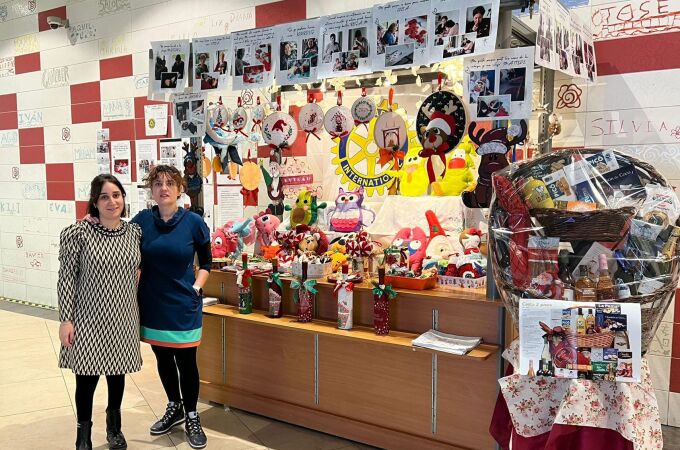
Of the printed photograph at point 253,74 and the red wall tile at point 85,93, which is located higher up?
the red wall tile at point 85,93

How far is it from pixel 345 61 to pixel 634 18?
5.84ft

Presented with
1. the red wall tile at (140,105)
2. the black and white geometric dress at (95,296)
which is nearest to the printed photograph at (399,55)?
the black and white geometric dress at (95,296)

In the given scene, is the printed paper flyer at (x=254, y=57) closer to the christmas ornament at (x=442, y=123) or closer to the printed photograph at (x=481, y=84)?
the christmas ornament at (x=442, y=123)

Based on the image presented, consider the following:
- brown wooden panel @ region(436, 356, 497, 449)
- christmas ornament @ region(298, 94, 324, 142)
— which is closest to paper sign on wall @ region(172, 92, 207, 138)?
christmas ornament @ region(298, 94, 324, 142)

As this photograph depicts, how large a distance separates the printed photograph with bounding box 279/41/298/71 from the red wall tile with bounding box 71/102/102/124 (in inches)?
136

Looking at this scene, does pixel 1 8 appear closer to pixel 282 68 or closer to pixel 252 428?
pixel 282 68

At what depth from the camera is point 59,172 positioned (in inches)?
249

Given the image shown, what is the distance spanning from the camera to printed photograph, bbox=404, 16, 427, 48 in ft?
8.67

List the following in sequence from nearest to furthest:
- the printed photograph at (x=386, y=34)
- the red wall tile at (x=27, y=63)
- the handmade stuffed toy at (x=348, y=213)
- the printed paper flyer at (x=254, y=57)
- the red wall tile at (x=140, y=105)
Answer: the printed photograph at (x=386, y=34) < the printed paper flyer at (x=254, y=57) < the handmade stuffed toy at (x=348, y=213) < the red wall tile at (x=140, y=105) < the red wall tile at (x=27, y=63)

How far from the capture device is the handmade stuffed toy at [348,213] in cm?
414

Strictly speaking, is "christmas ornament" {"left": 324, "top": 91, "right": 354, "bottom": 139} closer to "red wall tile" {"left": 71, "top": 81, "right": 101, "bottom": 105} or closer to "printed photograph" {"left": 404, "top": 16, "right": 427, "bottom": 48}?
"printed photograph" {"left": 404, "top": 16, "right": 427, "bottom": 48}

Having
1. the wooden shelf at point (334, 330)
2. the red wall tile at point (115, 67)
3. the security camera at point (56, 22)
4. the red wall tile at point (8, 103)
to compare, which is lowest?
the wooden shelf at point (334, 330)

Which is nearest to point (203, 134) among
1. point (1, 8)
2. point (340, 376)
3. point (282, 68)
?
point (282, 68)

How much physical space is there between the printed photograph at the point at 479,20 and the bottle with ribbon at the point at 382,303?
116 cm
